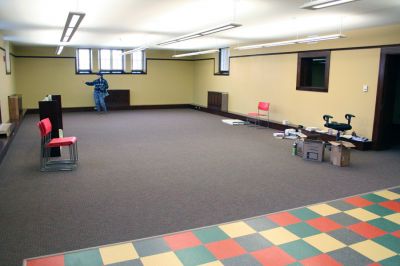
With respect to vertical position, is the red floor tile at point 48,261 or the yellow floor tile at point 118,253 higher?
the yellow floor tile at point 118,253

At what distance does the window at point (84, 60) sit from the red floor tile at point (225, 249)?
11910 mm

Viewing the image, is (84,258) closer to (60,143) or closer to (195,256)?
(195,256)

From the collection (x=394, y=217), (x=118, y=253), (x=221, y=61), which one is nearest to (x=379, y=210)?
(x=394, y=217)

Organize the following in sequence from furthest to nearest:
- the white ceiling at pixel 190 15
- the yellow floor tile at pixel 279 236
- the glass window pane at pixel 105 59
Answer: the glass window pane at pixel 105 59, the white ceiling at pixel 190 15, the yellow floor tile at pixel 279 236

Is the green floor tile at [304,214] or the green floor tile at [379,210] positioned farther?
the green floor tile at [379,210]

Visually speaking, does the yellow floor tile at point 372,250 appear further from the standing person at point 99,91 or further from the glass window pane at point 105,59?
the glass window pane at point 105,59

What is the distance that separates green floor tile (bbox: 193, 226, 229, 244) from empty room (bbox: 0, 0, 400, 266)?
2 cm

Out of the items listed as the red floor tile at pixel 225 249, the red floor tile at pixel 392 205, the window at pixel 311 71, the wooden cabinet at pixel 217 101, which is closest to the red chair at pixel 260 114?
the window at pixel 311 71

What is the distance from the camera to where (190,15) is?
18.7 feet

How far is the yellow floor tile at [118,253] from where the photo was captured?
2900 millimetres

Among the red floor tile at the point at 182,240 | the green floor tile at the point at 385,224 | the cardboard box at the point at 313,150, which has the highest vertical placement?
the cardboard box at the point at 313,150

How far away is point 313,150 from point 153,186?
3100 mm

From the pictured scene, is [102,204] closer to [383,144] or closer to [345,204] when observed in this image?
[345,204]

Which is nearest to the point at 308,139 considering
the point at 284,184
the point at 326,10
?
the point at 284,184
